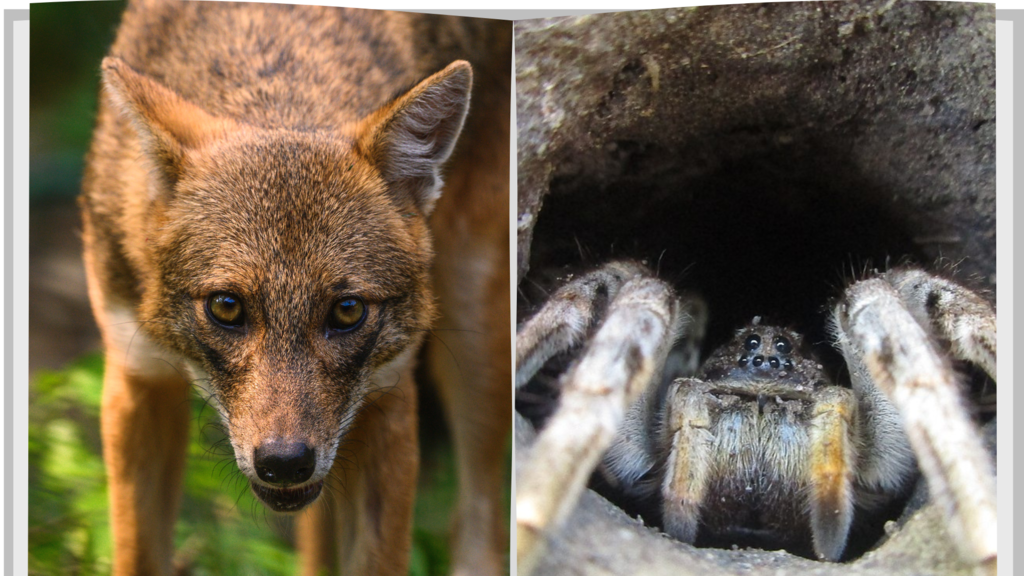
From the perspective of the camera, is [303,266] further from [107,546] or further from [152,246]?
[107,546]

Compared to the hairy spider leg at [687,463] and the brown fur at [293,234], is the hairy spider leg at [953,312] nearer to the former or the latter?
the hairy spider leg at [687,463]

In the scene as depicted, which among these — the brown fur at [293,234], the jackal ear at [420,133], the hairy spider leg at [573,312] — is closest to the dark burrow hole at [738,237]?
the hairy spider leg at [573,312]

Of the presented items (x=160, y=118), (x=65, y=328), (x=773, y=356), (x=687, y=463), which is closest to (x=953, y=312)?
(x=773, y=356)

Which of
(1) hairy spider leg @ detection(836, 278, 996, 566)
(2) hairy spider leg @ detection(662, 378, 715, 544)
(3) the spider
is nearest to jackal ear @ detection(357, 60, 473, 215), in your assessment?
(3) the spider

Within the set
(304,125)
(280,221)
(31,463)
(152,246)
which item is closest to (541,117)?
(304,125)

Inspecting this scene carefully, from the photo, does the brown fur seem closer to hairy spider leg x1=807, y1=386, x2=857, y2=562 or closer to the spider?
the spider

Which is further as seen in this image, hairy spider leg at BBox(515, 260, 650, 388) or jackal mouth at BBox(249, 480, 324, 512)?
hairy spider leg at BBox(515, 260, 650, 388)

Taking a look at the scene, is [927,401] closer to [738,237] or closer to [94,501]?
[738,237]
